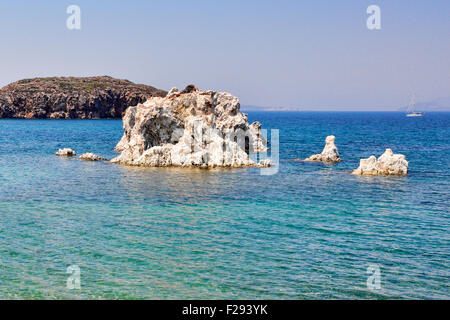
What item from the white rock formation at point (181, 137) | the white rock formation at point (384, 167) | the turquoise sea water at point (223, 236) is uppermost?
the white rock formation at point (181, 137)

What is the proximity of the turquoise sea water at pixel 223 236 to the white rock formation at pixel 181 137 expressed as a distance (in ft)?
24.5

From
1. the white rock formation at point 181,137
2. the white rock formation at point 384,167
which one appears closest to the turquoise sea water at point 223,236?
the white rock formation at point 384,167

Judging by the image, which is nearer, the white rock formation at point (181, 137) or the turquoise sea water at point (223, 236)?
the turquoise sea water at point (223, 236)

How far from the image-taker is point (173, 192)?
38344 mm

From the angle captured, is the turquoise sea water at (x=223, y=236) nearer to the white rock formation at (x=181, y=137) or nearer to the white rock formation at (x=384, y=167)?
the white rock formation at (x=384, y=167)

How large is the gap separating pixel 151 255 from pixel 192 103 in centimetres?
3899

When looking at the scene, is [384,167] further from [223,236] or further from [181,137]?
[223,236]

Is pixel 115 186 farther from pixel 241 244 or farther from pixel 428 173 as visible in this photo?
pixel 428 173

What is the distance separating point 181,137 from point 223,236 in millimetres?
31044

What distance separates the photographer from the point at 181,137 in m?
55.5

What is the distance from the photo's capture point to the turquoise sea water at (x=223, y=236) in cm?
1878

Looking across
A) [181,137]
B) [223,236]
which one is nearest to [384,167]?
[181,137]

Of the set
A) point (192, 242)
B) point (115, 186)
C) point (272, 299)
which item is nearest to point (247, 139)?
point (115, 186)
